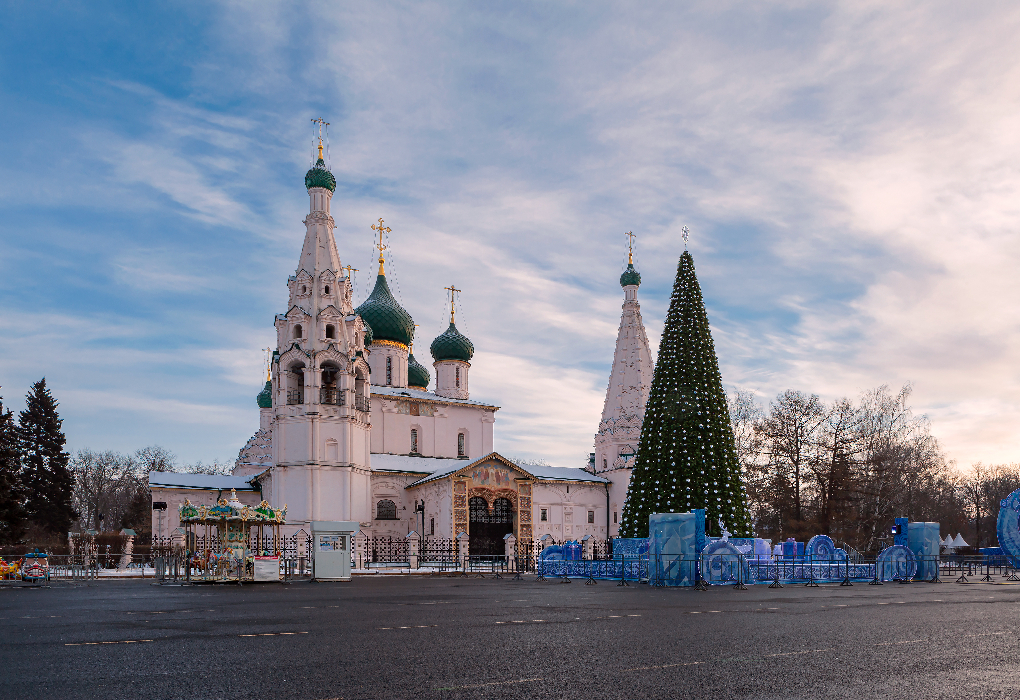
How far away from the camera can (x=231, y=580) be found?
26969 millimetres

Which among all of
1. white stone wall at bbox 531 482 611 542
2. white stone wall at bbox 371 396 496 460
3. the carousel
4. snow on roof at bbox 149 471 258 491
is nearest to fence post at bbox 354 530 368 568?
white stone wall at bbox 371 396 496 460

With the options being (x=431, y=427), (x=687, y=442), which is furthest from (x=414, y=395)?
(x=687, y=442)

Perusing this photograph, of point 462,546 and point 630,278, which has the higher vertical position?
point 630,278

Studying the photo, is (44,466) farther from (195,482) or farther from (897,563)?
(897,563)

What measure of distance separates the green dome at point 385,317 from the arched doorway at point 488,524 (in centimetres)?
1318

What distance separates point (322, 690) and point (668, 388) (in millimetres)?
24609

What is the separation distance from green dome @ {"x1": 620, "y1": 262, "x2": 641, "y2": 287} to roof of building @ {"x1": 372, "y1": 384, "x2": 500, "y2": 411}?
12.5 meters

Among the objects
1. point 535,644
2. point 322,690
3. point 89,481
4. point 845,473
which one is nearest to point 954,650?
point 535,644

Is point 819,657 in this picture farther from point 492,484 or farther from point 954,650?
point 492,484

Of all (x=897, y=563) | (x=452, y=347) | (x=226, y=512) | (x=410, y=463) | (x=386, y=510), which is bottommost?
(x=897, y=563)

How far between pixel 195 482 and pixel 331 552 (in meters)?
26.1

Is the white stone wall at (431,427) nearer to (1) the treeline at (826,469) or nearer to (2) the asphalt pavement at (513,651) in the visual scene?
(1) the treeline at (826,469)

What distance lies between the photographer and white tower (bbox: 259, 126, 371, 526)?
4381 centimetres

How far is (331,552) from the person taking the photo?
92.4 feet
